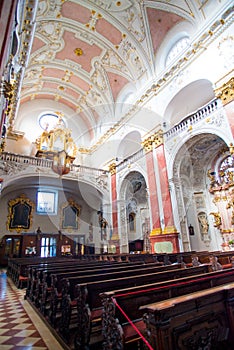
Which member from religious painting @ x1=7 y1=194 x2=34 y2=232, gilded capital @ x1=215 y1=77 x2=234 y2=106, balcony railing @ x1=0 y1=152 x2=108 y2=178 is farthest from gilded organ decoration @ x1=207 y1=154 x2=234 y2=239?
religious painting @ x1=7 y1=194 x2=34 y2=232

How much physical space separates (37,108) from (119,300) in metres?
16.6

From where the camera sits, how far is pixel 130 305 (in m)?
2.13

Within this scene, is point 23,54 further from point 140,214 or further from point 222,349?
point 140,214

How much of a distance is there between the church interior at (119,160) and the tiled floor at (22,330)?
0.07m

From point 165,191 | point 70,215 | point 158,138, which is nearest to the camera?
point 165,191

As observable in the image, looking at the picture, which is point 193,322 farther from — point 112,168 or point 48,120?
point 48,120

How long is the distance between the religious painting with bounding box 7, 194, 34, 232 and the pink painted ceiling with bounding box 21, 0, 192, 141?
7.21m

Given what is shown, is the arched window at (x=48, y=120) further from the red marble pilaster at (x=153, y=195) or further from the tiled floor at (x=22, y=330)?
the tiled floor at (x=22, y=330)

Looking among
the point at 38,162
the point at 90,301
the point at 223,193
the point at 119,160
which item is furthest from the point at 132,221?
the point at 90,301

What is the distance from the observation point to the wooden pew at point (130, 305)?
6.19 ft

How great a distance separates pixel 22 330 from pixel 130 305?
7.00 feet

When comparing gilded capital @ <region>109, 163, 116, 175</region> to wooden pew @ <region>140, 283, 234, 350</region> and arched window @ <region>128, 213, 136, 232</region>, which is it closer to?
arched window @ <region>128, 213, 136, 232</region>

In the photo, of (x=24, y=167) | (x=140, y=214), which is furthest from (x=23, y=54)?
(x=140, y=214)

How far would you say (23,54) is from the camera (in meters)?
8.00
